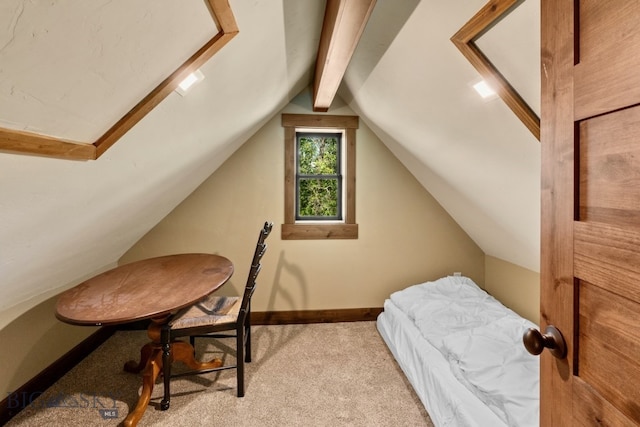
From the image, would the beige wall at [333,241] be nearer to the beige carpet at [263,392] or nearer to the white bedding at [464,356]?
the white bedding at [464,356]

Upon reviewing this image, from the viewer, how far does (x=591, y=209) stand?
1.95 feet

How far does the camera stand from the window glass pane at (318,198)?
3.00 metres

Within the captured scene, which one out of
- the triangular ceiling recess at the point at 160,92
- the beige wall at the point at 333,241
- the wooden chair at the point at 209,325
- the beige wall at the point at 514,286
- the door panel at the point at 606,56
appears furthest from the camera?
the beige wall at the point at 333,241

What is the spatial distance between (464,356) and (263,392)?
49.6 inches

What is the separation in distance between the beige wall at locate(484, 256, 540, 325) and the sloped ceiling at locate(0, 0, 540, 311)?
12cm

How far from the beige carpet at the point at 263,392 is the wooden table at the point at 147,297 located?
0.17m

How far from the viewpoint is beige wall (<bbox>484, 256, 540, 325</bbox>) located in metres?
2.42

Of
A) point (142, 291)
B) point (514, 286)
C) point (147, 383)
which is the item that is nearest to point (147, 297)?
point (142, 291)

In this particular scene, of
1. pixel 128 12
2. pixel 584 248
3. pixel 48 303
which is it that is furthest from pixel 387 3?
pixel 48 303

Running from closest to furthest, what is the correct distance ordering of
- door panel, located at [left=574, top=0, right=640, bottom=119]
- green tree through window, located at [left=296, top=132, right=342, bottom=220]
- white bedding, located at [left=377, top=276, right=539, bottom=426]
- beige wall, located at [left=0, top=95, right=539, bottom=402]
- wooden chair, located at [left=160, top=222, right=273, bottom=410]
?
door panel, located at [left=574, top=0, right=640, bottom=119]
white bedding, located at [left=377, top=276, right=539, bottom=426]
wooden chair, located at [left=160, top=222, right=273, bottom=410]
beige wall, located at [left=0, top=95, right=539, bottom=402]
green tree through window, located at [left=296, top=132, right=342, bottom=220]

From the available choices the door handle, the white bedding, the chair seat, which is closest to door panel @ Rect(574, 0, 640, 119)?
the door handle

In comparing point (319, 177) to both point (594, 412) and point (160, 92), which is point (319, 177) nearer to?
point (160, 92)

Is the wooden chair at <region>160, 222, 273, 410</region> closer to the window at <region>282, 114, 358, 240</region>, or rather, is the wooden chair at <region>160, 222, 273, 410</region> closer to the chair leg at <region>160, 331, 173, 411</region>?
the chair leg at <region>160, 331, 173, 411</region>

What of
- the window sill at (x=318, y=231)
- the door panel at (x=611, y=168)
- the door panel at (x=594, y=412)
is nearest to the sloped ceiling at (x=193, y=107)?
the door panel at (x=611, y=168)
